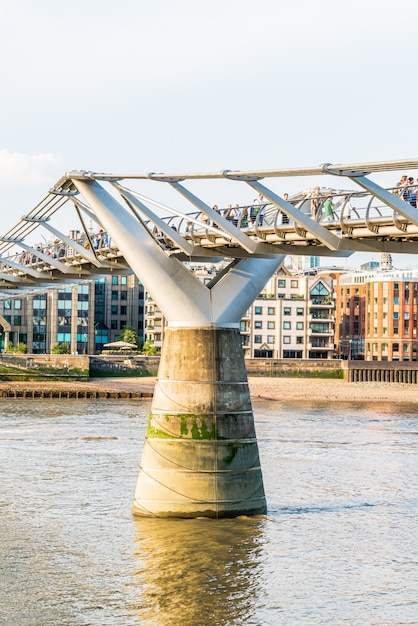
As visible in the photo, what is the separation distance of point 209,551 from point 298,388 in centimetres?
8898

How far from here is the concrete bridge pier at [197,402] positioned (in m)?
31.3

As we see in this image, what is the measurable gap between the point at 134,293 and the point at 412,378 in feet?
134

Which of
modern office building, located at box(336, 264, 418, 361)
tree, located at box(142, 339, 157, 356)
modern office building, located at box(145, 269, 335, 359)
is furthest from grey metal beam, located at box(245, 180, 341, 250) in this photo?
modern office building, located at box(336, 264, 418, 361)

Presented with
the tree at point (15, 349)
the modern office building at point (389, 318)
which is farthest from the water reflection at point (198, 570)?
the modern office building at point (389, 318)

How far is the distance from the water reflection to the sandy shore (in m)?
73.4

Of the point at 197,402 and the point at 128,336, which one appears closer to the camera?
the point at 197,402

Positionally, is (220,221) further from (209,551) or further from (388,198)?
(209,551)

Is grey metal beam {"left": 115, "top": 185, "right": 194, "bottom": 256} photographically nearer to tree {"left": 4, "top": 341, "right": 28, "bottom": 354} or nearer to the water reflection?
the water reflection

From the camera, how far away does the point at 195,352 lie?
31812 mm

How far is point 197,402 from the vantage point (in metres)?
31.5

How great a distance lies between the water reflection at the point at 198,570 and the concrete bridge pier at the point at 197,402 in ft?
2.36

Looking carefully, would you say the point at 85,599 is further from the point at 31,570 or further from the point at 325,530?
the point at 325,530

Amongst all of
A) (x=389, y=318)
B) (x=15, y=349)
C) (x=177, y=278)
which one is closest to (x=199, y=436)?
(x=177, y=278)

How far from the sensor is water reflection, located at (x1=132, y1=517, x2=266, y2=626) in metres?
23.9
